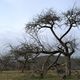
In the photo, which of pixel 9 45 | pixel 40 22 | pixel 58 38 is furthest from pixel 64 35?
pixel 9 45

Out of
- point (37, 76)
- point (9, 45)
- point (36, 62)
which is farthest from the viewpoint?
point (9, 45)

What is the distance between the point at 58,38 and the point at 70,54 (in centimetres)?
215

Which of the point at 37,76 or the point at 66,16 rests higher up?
the point at 66,16

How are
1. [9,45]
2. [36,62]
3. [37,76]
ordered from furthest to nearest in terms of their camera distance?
[9,45] < [36,62] < [37,76]

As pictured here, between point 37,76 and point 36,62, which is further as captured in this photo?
point 36,62

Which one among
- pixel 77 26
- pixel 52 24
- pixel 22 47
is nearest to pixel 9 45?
pixel 22 47

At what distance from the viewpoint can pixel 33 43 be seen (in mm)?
30406

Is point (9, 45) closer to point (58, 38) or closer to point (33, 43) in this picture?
point (33, 43)

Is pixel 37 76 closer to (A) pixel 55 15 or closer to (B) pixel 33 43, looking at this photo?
(B) pixel 33 43

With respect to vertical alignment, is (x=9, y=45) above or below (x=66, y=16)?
below

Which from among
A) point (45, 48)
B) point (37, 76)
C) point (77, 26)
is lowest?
point (37, 76)

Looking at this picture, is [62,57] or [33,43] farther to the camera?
[62,57]

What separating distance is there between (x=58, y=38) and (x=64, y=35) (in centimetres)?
72

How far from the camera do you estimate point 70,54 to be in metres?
30.5
